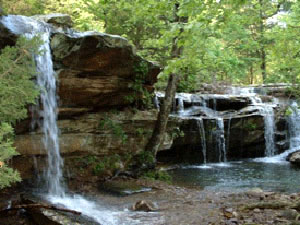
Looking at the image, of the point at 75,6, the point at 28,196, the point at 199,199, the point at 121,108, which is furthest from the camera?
the point at 75,6

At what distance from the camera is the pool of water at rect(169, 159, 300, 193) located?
10328mm

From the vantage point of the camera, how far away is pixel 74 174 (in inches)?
358

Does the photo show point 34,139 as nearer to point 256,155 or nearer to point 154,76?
point 154,76

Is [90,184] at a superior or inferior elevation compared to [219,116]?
inferior

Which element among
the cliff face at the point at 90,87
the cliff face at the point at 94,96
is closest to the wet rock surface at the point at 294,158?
the cliff face at the point at 94,96

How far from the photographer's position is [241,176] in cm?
1198

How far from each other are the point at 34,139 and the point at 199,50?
5.20m

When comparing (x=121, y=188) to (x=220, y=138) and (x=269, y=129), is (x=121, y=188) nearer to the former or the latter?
(x=220, y=138)

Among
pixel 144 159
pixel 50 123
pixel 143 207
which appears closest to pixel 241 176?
pixel 144 159

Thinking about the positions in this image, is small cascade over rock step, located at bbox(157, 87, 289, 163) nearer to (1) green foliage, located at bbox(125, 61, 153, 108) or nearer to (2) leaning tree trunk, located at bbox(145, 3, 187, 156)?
(2) leaning tree trunk, located at bbox(145, 3, 187, 156)

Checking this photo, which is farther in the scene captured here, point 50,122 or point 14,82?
point 50,122

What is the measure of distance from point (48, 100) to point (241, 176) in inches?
297

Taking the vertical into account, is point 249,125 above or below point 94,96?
below

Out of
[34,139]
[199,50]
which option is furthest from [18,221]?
[199,50]
